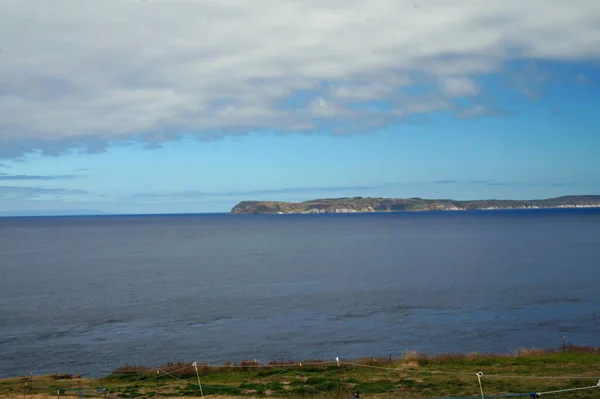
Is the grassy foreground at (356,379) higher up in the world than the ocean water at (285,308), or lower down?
higher up

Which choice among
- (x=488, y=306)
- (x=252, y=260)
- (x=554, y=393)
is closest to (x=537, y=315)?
(x=488, y=306)

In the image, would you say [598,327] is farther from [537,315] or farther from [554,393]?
[554,393]

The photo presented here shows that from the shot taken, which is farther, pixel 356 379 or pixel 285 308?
pixel 285 308

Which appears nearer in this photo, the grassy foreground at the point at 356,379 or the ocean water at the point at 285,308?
the grassy foreground at the point at 356,379

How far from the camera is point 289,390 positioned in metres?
27.2

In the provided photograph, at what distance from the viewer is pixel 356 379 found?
29.4 metres

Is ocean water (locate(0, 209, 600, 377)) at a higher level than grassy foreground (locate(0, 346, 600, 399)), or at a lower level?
lower

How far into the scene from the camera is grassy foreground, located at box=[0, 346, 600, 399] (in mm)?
25453

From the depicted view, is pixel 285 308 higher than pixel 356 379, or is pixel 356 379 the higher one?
pixel 356 379

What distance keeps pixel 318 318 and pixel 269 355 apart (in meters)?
12.9

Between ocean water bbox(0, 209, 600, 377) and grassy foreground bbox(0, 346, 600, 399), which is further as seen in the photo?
ocean water bbox(0, 209, 600, 377)

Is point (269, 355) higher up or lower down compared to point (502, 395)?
lower down

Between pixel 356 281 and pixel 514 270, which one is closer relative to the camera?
pixel 356 281

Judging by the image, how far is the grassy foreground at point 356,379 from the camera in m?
25.5
